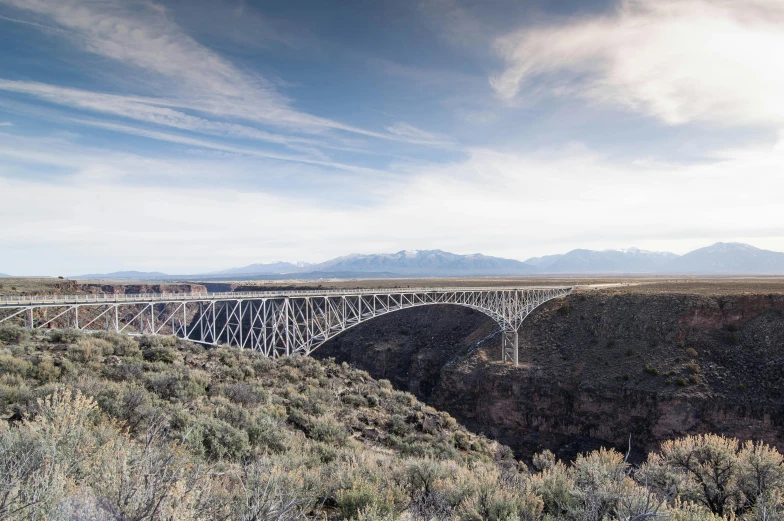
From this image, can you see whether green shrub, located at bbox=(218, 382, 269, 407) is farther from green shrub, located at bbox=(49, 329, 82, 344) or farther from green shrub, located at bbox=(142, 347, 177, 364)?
green shrub, located at bbox=(49, 329, 82, 344)

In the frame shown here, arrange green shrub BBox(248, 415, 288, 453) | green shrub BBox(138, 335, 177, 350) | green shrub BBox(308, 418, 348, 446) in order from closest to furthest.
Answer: green shrub BBox(248, 415, 288, 453)
green shrub BBox(308, 418, 348, 446)
green shrub BBox(138, 335, 177, 350)

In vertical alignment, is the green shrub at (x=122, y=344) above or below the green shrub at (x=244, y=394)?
above

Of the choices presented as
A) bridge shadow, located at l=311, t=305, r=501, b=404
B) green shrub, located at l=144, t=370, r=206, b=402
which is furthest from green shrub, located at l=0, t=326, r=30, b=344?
bridge shadow, located at l=311, t=305, r=501, b=404

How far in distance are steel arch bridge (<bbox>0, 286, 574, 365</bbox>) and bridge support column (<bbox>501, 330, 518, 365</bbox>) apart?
100 mm

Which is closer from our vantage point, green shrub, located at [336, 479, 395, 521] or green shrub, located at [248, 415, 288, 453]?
green shrub, located at [336, 479, 395, 521]

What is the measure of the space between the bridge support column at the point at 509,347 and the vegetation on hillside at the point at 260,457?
21895 mm

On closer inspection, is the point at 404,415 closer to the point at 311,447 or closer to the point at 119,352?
the point at 311,447

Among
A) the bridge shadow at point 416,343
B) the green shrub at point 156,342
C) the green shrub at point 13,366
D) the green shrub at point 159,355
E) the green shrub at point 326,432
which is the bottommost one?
the bridge shadow at point 416,343

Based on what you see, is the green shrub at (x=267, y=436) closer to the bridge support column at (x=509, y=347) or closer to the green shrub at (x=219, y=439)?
the green shrub at (x=219, y=439)

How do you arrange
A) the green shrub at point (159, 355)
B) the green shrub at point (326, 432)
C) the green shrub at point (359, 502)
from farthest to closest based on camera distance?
the green shrub at point (159, 355), the green shrub at point (326, 432), the green shrub at point (359, 502)

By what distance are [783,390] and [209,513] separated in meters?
41.3

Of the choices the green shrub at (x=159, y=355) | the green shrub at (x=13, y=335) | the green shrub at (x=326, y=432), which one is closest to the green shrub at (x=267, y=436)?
the green shrub at (x=326, y=432)

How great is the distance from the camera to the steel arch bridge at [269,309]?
21.6 metres

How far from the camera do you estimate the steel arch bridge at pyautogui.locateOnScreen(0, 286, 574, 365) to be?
70.9 ft
